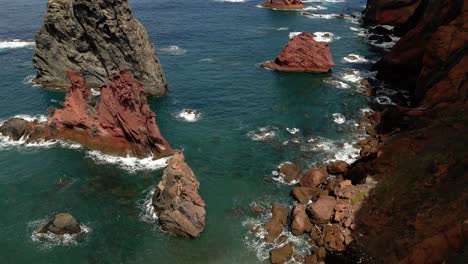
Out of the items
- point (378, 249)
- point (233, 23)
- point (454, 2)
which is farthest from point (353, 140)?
point (233, 23)

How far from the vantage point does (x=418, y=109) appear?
59.5 metres

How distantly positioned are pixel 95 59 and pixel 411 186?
208 ft

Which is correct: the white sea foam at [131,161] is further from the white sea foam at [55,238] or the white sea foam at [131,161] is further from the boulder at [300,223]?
the boulder at [300,223]

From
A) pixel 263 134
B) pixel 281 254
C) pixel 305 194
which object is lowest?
pixel 281 254

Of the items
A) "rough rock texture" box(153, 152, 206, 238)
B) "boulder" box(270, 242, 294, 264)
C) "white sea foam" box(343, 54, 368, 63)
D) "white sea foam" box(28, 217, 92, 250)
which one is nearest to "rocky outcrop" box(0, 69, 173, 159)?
"rough rock texture" box(153, 152, 206, 238)

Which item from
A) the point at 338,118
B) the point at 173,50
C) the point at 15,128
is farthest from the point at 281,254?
the point at 173,50

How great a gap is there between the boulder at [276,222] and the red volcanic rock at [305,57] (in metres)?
50.2

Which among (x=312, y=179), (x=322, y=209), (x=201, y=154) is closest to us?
(x=322, y=209)

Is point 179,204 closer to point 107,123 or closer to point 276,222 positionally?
point 276,222

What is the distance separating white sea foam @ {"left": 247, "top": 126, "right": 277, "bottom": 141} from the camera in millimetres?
64250

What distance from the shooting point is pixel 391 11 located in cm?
11575

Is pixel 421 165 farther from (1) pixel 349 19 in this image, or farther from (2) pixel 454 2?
(1) pixel 349 19

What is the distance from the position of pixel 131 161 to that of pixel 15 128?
21210 millimetres

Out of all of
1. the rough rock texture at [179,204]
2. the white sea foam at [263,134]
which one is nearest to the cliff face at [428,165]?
the white sea foam at [263,134]
